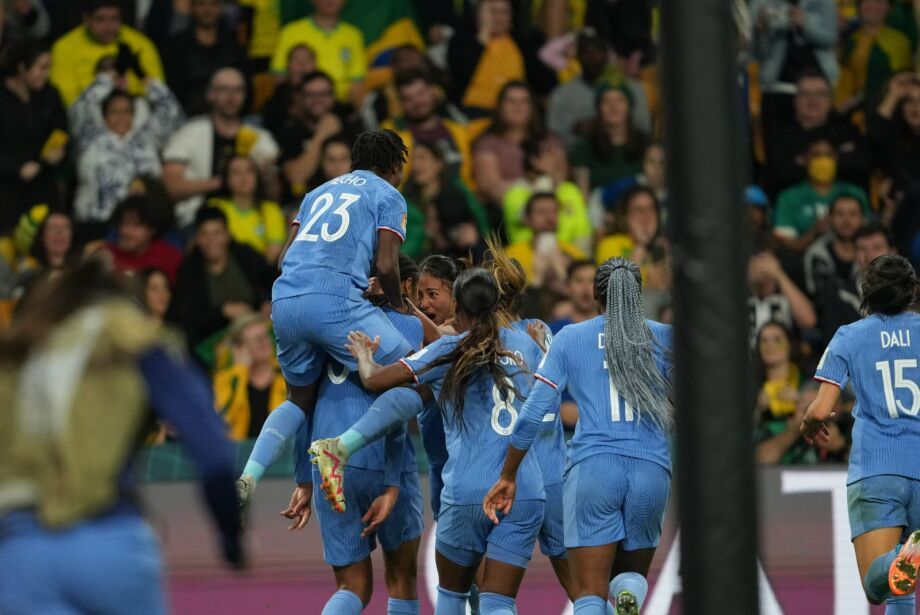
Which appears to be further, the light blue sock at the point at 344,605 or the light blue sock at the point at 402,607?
the light blue sock at the point at 402,607

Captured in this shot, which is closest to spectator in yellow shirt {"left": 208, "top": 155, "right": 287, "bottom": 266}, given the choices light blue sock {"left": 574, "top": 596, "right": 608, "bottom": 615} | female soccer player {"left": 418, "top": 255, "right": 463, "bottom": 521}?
female soccer player {"left": 418, "top": 255, "right": 463, "bottom": 521}

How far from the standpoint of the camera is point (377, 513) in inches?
292

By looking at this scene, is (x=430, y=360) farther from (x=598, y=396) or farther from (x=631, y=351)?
(x=631, y=351)

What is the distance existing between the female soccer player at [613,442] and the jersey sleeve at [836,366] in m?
0.76

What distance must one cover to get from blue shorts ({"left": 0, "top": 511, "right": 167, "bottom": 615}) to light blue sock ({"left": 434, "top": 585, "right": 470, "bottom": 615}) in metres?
3.58

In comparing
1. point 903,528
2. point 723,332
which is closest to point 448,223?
point 903,528

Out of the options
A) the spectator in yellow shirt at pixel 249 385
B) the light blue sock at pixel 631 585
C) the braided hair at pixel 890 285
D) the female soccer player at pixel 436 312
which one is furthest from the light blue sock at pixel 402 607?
the spectator in yellow shirt at pixel 249 385

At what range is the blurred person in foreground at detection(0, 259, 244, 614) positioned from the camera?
149 inches

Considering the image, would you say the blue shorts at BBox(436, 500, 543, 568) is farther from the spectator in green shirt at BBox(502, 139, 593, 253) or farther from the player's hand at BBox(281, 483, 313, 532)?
the spectator in green shirt at BBox(502, 139, 593, 253)

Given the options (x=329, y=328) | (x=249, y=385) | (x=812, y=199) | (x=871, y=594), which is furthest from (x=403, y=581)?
(x=812, y=199)

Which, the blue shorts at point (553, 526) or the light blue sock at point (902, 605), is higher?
the blue shorts at point (553, 526)

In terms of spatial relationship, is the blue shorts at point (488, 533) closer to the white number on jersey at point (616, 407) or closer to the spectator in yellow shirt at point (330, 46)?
the white number on jersey at point (616, 407)

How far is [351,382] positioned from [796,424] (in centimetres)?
395

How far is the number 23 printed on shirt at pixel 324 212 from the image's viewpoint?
7.50 meters
